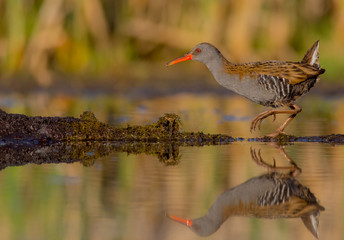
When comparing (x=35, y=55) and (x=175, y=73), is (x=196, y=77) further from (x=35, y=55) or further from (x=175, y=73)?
(x=35, y=55)

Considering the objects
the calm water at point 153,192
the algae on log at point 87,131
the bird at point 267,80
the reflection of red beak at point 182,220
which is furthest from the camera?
the bird at point 267,80

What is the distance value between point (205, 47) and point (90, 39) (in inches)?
273

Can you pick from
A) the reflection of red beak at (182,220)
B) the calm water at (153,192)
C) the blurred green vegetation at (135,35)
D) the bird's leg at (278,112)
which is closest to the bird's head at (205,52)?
the bird's leg at (278,112)

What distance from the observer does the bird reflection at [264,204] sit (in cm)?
464

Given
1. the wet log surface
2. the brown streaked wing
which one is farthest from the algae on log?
the brown streaked wing

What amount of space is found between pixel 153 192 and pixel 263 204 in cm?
80

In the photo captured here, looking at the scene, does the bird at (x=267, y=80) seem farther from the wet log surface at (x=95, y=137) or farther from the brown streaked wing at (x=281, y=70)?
the wet log surface at (x=95, y=137)

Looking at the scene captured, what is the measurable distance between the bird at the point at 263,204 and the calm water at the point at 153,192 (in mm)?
54

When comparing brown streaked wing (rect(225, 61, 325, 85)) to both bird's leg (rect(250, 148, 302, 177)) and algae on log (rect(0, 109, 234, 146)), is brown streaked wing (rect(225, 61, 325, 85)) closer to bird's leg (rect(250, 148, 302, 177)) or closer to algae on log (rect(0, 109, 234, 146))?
algae on log (rect(0, 109, 234, 146))

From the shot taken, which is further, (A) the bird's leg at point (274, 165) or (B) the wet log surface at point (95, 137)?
(B) the wet log surface at point (95, 137)

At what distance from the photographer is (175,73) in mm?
15977

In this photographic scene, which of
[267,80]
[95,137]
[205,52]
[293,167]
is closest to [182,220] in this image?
[293,167]

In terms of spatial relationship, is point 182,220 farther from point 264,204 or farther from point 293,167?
point 293,167

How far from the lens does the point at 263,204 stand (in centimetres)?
512
